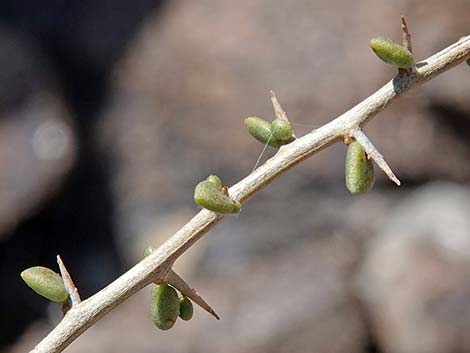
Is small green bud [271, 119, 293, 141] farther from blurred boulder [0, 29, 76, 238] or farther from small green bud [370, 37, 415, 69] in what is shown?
blurred boulder [0, 29, 76, 238]

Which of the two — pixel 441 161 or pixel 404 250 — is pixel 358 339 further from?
pixel 441 161

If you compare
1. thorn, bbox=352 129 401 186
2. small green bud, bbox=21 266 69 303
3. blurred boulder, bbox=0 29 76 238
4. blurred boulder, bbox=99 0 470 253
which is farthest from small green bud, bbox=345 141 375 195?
blurred boulder, bbox=0 29 76 238

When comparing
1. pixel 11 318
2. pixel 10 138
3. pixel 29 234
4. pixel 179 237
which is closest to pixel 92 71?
pixel 10 138

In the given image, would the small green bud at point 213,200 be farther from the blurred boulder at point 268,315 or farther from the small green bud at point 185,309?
the blurred boulder at point 268,315

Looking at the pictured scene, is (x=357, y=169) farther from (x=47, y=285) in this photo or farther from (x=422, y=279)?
(x=422, y=279)

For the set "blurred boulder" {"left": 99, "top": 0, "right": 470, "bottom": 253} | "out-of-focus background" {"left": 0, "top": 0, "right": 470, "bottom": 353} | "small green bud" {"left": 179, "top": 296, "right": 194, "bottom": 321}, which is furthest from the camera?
"blurred boulder" {"left": 99, "top": 0, "right": 470, "bottom": 253}

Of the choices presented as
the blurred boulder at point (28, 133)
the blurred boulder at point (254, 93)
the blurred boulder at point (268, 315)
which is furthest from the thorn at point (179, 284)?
the blurred boulder at point (28, 133)
